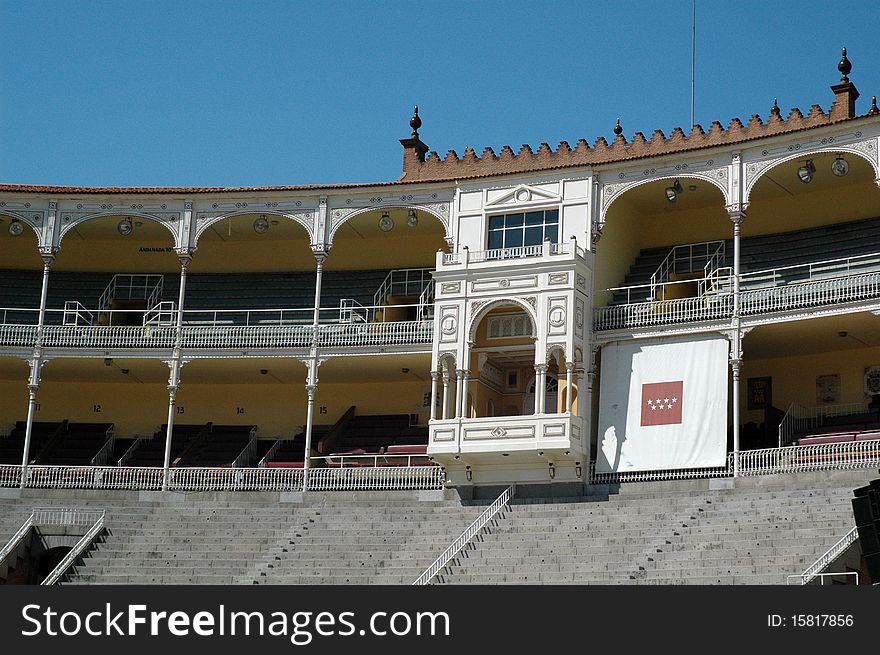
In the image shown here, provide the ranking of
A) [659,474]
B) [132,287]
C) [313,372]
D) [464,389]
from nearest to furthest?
[659,474], [464,389], [313,372], [132,287]

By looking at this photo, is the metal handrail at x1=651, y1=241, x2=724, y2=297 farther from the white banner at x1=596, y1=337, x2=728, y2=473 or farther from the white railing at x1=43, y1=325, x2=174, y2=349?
the white railing at x1=43, y1=325, x2=174, y2=349

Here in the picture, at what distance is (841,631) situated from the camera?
59.3 feet

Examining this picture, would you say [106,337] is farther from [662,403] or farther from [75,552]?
[662,403]

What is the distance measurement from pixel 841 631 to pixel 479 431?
61.7 feet

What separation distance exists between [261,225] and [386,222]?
3.69m

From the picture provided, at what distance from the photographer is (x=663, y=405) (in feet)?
119

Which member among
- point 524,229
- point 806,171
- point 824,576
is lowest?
point 824,576

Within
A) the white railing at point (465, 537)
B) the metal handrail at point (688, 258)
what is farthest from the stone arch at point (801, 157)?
the white railing at point (465, 537)

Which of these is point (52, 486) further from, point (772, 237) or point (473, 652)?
point (473, 652)

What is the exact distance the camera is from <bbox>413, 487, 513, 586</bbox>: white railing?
1235 inches

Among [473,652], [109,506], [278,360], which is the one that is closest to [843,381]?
[278,360]

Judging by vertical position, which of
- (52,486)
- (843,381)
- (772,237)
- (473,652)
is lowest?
(473,652)

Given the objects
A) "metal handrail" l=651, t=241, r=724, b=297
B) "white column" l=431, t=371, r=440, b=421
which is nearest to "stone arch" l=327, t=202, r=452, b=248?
"white column" l=431, t=371, r=440, b=421

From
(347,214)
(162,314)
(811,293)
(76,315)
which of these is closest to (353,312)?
(347,214)
